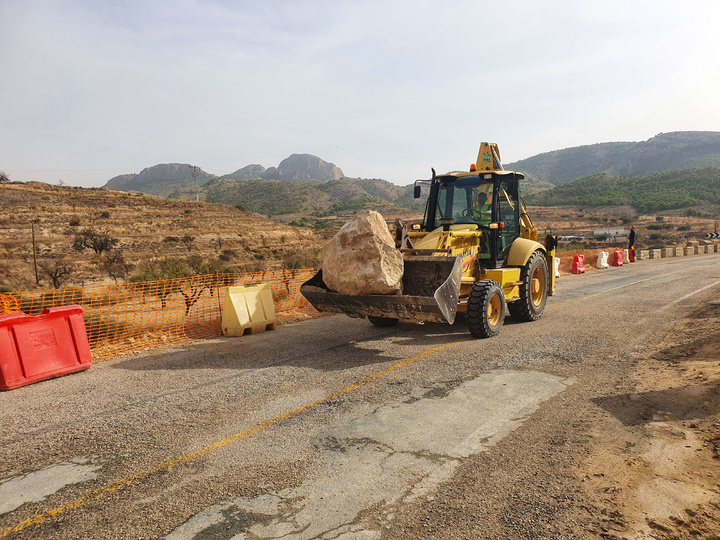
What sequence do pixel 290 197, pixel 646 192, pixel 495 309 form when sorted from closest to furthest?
pixel 495 309
pixel 646 192
pixel 290 197

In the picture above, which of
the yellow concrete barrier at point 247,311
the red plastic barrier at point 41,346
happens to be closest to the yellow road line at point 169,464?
the red plastic barrier at point 41,346

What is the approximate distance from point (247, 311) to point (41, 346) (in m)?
3.79

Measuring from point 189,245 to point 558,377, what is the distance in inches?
1334

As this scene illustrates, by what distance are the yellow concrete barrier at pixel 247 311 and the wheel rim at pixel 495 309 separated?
182 inches

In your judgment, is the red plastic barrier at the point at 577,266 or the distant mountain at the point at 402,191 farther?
the distant mountain at the point at 402,191

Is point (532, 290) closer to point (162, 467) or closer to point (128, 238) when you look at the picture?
point (162, 467)

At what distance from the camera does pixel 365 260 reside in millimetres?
7406

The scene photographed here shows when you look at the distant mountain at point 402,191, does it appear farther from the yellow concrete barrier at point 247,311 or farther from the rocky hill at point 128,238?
the yellow concrete barrier at point 247,311

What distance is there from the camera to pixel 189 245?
36.2 meters

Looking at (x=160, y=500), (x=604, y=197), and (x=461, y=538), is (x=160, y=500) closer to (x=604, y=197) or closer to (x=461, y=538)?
(x=461, y=538)

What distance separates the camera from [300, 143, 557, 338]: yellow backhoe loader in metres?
7.64

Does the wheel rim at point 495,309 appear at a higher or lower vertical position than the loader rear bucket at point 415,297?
lower

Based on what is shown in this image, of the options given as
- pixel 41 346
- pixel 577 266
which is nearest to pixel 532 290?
pixel 41 346

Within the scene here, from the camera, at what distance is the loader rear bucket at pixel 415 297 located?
7227 mm
